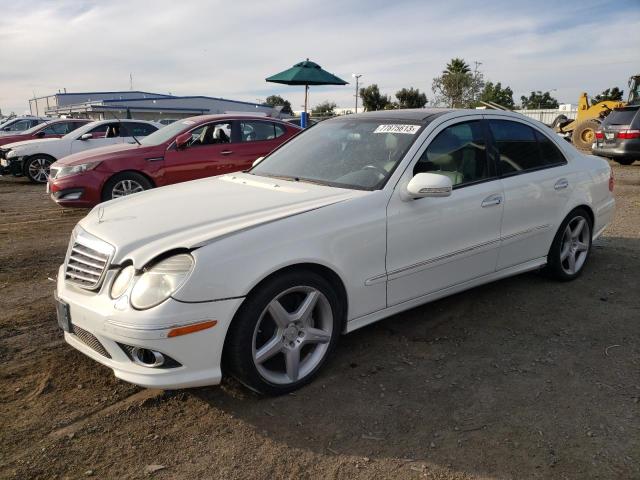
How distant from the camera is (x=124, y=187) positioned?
7656 mm

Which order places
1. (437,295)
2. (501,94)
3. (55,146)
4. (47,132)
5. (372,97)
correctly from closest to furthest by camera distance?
(437,295) < (55,146) < (47,132) < (372,97) < (501,94)

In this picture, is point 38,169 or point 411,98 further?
point 411,98

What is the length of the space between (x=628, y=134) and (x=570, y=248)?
10725 millimetres

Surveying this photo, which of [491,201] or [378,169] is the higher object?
[378,169]

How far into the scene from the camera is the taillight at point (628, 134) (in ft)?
43.6

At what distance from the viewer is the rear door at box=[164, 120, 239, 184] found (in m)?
7.85

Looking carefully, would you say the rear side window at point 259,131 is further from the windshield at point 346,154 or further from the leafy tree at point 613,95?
the leafy tree at point 613,95

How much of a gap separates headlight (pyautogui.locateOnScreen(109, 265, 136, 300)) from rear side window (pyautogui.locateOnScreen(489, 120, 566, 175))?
9.19ft

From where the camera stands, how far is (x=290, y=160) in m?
Result: 4.04

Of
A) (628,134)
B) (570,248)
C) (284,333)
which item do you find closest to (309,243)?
(284,333)

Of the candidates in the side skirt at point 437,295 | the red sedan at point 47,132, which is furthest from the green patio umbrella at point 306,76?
the side skirt at point 437,295

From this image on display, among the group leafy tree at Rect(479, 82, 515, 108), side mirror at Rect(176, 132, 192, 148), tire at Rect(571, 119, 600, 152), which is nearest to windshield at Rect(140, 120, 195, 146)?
side mirror at Rect(176, 132, 192, 148)

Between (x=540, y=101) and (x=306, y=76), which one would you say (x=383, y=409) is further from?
(x=540, y=101)

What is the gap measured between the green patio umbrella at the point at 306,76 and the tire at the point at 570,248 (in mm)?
10115
